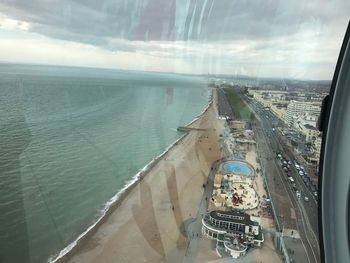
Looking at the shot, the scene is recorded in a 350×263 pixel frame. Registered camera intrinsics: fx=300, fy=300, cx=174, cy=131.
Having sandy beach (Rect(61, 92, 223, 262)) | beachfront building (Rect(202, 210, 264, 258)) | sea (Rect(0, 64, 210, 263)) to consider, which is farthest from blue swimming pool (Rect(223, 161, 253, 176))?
sea (Rect(0, 64, 210, 263))

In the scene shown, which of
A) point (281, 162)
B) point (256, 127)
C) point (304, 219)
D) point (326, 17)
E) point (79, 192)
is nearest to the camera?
point (326, 17)

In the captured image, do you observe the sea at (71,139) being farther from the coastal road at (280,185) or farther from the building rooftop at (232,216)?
the building rooftop at (232,216)

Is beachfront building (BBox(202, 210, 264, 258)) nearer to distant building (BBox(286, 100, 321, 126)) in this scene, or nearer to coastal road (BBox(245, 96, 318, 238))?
coastal road (BBox(245, 96, 318, 238))

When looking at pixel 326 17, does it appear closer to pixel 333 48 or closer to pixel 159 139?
pixel 333 48

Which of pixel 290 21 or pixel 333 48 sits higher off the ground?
pixel 290 21

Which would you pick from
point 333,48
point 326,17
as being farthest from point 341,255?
point 326,17

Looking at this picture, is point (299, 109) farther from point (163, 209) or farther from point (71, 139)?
point (71, 139)
